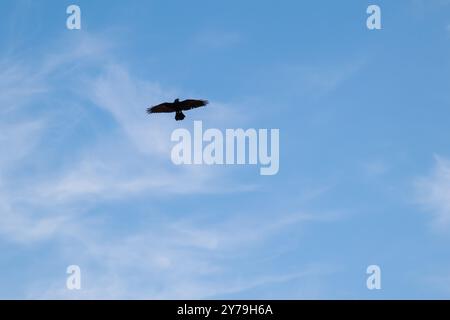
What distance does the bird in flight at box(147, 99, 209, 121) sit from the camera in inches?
3075

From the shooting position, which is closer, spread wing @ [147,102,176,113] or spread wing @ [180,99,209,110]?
spread wing @ [180,99,209,110]

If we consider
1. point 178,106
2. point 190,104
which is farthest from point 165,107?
point 190,104

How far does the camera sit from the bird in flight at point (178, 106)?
3075 inches

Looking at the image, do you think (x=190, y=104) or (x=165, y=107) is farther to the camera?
(x=165, y=107)

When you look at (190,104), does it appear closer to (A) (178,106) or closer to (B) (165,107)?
(A) (178,106)

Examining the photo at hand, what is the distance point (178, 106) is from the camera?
78312 millimetres

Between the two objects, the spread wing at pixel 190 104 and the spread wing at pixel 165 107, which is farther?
the spread wing at pixel 165 107
